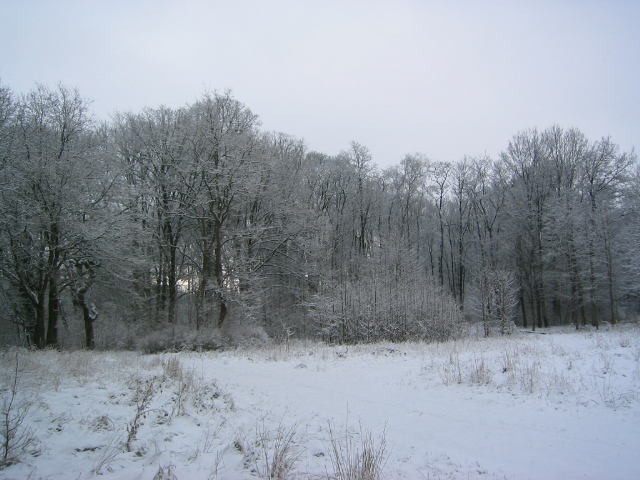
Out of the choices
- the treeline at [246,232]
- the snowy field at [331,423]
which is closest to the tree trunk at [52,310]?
the treeline at [246,232]

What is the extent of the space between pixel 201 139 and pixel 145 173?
4.35 metres

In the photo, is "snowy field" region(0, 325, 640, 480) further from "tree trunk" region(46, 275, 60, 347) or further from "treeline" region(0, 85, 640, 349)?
"tree trunk" region(46, 275, 60, 347)

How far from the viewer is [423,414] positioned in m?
6.95

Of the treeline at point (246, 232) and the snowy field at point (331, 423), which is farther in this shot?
the treeline at point (246, 232)

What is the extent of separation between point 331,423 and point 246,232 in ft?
56.8

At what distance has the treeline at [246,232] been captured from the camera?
17500 millimetres

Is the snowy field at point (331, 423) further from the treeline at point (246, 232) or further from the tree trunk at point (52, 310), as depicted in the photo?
the tree trunk at point (52, 310)

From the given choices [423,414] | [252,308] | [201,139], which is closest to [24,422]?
[423,414]

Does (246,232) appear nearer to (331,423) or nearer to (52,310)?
(52,310)

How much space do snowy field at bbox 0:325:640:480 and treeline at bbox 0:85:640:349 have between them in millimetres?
8999

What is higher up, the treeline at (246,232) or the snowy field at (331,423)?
the treeline at (246,232)

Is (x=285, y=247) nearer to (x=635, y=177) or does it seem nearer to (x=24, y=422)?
(x=24, y=422)

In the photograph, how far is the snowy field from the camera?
4.68m

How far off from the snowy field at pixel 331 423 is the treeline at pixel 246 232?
29.5ft
